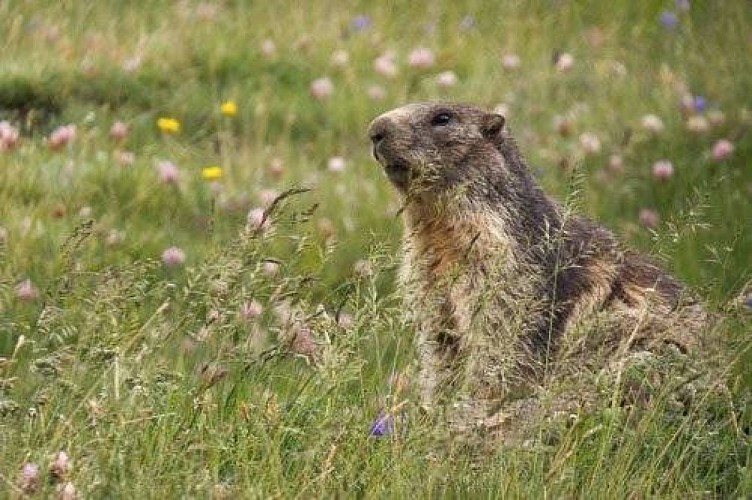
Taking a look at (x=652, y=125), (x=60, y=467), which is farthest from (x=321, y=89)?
→ (x=60, y=467)

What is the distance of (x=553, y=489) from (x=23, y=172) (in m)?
3.97

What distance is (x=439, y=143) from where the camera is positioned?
695cm

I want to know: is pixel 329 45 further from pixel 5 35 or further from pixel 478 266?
pixel 478 266

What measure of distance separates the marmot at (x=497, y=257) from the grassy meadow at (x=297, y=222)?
26cm

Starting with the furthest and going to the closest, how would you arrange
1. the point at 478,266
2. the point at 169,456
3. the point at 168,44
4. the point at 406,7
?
1. the point at 406,7
2. the point at 168,44
3. the point at 478,266
4. the point at 169,456

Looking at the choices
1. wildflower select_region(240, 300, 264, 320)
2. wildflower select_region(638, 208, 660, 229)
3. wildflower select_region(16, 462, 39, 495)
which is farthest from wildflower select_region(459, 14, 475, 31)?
wildflower select_region(16, 462, 39, 495)

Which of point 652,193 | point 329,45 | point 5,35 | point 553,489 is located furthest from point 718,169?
point 553,489

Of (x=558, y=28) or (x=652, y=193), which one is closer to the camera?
(x=652, y=193)

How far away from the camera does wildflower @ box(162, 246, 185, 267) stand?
761 centimetres

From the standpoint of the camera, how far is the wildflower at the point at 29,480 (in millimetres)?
4308

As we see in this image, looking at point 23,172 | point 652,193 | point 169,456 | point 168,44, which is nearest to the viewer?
point 169,456

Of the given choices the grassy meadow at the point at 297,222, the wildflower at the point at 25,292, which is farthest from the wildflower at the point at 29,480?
the wildflower at the point at 25,292

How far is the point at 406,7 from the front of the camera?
38.9ft

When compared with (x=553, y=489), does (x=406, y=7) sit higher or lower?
lower
